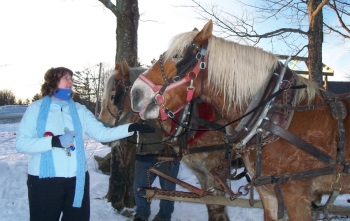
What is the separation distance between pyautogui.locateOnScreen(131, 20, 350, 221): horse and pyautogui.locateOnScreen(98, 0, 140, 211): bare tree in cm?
253

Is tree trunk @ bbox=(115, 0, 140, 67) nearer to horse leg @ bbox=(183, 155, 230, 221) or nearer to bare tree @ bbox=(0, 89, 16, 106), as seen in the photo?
horse leg @ bbox=(183, 155, 230, 221)

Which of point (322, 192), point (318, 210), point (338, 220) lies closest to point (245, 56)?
point (322, 192)

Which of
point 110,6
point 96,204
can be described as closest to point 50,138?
point 96,204

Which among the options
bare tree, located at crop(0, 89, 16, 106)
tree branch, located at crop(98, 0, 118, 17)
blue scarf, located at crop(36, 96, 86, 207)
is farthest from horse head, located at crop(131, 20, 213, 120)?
bare tree, located at crop(0, 89, 16, 106)

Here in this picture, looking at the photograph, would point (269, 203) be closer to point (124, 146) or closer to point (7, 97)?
point (124, 146)

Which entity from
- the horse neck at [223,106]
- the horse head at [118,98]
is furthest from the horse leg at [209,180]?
the horse neck at [223,106]

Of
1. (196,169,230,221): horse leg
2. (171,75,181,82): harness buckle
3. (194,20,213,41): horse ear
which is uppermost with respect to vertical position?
(194,20,213,41): horse ear

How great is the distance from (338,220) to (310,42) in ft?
11.0

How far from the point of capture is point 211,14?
6.41 metres

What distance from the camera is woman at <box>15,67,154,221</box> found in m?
2.43

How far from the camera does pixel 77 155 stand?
2596mm

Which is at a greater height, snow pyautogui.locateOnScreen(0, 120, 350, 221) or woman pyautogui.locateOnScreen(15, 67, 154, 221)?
woman pyautogui.locateOnScreen(15, 67, 154, 221)

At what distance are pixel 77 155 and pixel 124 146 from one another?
7.18 ft

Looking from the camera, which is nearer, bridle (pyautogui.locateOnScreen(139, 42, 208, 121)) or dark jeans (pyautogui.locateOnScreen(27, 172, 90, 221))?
bridle (pyautogui.locateOnScreen(139, 42, 208, 121))
